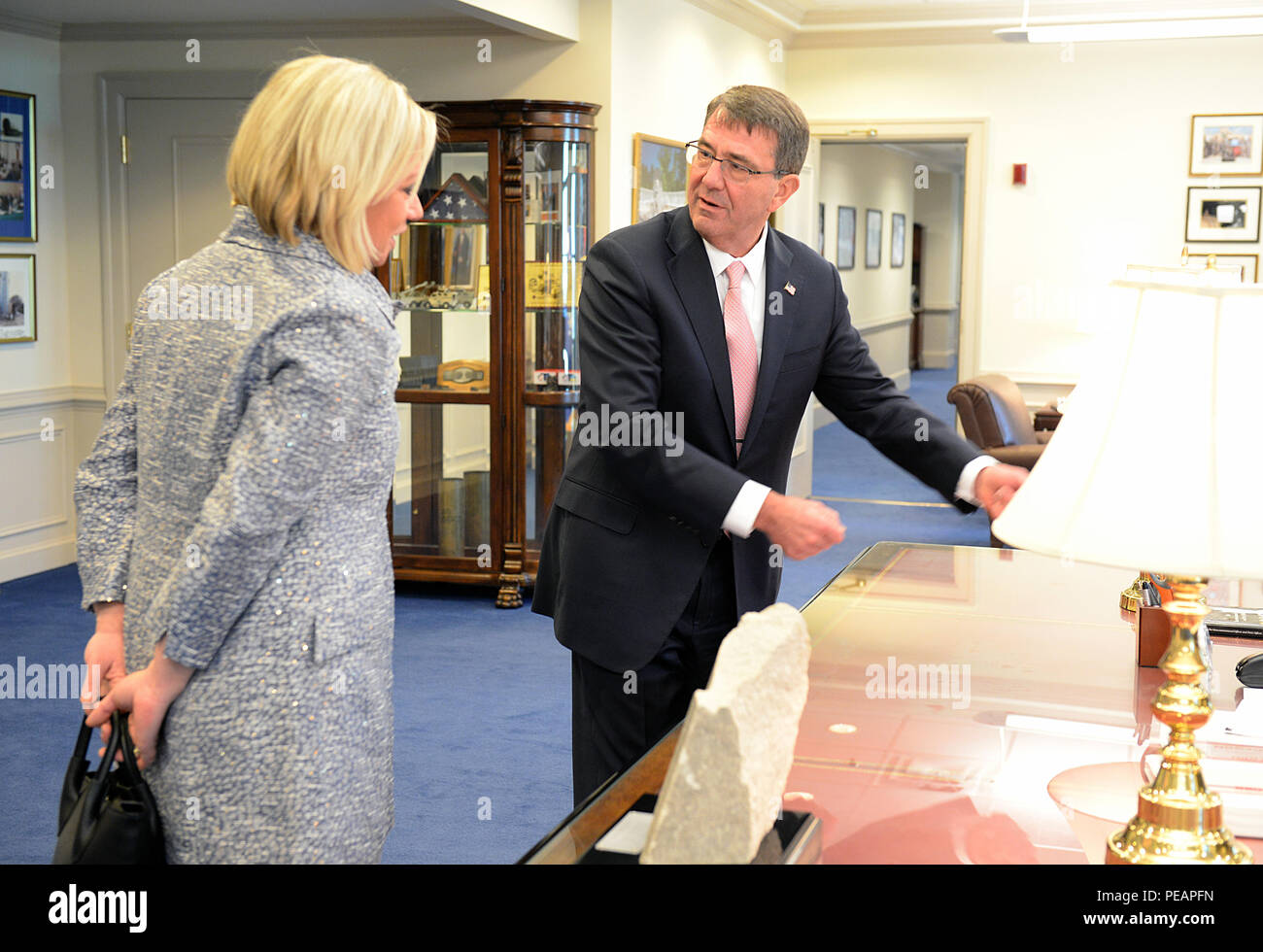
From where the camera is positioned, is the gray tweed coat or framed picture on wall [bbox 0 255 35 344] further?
framed picture on wall [bbox 0 255 35 344]

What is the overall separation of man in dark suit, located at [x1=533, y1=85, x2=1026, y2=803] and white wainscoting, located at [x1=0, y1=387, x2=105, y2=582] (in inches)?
201

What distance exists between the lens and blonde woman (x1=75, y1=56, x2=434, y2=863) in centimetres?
147

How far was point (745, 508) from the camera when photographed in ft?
6.40

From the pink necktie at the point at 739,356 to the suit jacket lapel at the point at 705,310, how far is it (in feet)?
0.08

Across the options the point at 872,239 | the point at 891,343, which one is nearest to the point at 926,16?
the point at 872,239

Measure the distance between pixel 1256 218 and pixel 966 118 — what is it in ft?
6.60

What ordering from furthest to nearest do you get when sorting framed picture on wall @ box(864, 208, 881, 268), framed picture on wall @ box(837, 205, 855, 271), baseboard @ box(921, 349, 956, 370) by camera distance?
baseboard @ box(921, 349, 956, 370), framed picture on wall @ box(864, 208, 881, 268), framed picture on wall @ box(837, 205, 855, 271)

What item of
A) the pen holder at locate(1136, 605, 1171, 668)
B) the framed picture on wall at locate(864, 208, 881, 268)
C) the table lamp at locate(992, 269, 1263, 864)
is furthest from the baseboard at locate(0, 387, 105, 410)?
the framed picture on wall at locate(864, 208, 881, 268)

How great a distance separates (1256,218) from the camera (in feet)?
27.7

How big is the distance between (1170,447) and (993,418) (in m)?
6.40

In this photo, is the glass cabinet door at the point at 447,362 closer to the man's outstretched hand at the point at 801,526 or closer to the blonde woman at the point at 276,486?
the man's outstretched hand at the point at 801,526

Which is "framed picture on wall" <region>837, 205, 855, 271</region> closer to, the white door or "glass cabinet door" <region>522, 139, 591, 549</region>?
"glass cabinet door" <region>522, 139, 591, 549</region>

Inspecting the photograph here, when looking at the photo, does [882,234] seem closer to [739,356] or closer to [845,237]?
[845,237]

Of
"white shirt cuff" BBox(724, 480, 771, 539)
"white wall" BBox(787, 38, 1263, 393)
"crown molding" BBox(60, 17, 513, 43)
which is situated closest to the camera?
"white shirt cuff" BBox(724, 480, 771, 539)
